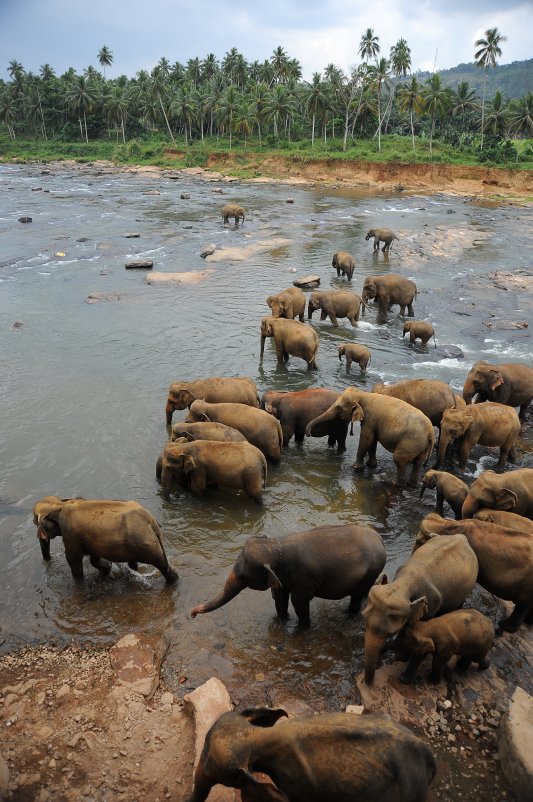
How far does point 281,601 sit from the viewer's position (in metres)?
6.13

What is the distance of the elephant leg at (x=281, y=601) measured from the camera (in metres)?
6.07

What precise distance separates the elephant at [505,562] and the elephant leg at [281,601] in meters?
1.55

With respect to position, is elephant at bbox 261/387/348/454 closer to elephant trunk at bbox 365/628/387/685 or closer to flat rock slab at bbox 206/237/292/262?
elephant trunk at bbox 365/628/387/685

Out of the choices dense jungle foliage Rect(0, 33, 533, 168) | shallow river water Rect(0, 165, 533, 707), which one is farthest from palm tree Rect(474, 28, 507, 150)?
shallow river water Rect(0, 165, 533, 707)

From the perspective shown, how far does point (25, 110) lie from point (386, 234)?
280 ft

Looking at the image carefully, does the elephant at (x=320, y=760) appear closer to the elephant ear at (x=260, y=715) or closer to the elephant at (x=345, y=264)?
the elephant ear at (x=260, y=715)

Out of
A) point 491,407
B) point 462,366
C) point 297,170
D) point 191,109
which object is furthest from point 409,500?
point 191,109

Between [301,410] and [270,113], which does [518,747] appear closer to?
[301,410]

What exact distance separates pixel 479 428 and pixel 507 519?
266 centimetres

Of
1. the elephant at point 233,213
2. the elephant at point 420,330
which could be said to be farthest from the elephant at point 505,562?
the elephant at point 233,213

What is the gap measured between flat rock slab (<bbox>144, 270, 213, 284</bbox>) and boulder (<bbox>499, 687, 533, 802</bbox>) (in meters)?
18.0

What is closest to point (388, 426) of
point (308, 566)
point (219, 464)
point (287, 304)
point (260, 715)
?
point (219, 464)

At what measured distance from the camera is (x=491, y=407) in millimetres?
9250

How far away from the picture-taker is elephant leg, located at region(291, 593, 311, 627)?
6.01m
